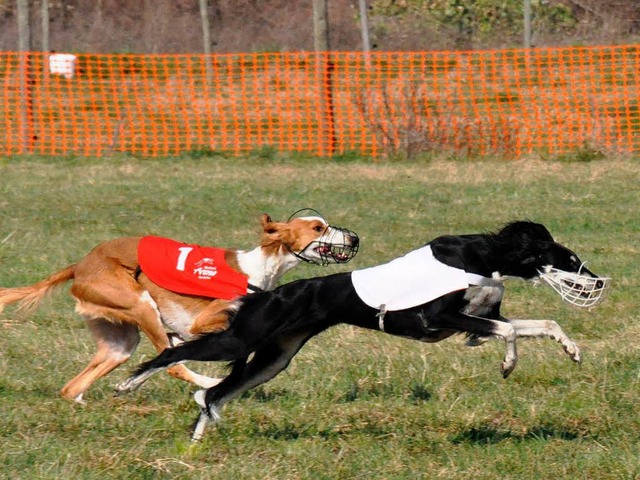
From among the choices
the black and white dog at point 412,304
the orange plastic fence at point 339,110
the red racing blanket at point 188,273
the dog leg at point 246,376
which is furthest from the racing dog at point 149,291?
the orange plastic fence at point 339,110

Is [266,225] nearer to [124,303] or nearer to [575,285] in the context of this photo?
[124,303]

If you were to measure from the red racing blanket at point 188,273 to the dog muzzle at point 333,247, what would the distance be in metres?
0.53

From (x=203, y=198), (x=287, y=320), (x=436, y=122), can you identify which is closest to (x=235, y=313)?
(x=287, y=320)

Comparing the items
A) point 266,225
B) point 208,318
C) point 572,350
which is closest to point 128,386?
point 208,318

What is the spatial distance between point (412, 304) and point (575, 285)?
719 mm

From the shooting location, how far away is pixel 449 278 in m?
4.82

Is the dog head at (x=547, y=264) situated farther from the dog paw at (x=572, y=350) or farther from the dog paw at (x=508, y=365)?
the dog paw at (x=508, y=365)

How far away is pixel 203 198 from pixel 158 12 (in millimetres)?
13076

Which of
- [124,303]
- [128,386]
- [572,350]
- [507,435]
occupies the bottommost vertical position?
[507,435]

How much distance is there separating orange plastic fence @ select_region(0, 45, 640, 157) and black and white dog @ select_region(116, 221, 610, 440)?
1032 centimetres

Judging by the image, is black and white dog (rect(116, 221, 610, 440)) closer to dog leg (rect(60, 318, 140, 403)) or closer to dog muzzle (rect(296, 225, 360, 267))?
dog leg (rect(60, 318, 140, 403))

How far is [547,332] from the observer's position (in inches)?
194

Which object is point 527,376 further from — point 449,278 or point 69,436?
point 69,436

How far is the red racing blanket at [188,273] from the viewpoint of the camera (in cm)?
613
